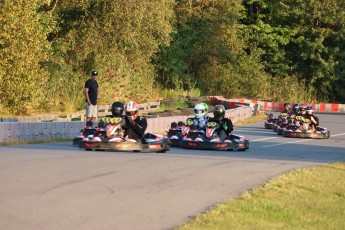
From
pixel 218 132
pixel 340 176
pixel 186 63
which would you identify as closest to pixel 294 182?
pixel 340 176

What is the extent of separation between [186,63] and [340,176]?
1450 inches

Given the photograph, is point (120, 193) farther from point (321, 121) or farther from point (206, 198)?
point (321, 121)

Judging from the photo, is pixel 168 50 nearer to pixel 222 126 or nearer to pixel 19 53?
pixel 19 53

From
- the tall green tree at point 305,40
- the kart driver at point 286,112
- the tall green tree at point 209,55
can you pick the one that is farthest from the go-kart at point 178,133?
the tall green tree at point 305,40

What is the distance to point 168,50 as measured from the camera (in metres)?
48.7

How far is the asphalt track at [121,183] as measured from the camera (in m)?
8.62

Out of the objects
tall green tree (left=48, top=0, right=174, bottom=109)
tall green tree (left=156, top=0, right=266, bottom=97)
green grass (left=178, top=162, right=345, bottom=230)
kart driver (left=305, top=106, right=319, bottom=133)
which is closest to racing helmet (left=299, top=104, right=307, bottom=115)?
kart driver (left=305, top=106, right=319, bottom=133)

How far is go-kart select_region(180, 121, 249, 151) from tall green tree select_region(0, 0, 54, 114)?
11.5m

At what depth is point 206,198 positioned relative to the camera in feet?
33.8

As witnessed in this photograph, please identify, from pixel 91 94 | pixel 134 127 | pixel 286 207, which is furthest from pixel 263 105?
pixel 286 207

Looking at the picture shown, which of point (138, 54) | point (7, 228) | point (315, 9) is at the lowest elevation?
point (7, 228)

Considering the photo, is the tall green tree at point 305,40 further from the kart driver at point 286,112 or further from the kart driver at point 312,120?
the kart driver at point 312,120

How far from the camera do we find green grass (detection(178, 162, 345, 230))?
8.80 m

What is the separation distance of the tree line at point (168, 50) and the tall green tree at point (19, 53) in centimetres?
4
